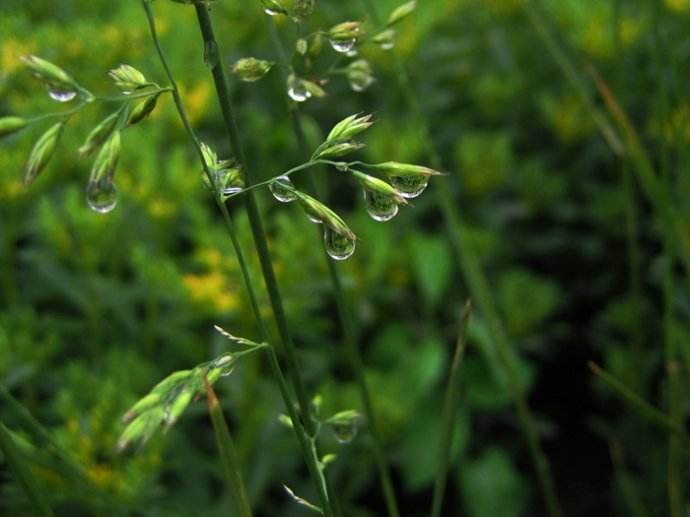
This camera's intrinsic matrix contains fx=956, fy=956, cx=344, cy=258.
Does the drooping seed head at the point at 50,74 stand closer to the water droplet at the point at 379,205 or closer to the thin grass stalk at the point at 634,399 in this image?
the water droplet at the point at 379,205

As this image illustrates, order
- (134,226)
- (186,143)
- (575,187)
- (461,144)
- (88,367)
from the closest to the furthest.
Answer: (88,367), (134,226), (186,143), (461,144), (575,187)

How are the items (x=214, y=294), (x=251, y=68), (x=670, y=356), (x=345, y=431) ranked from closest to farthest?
(x=251, y=68), (x=345, y=431), (x=670, y=356), (x=214, y=294)

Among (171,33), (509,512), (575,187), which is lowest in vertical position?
(509,512)

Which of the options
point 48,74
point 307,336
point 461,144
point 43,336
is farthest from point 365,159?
point 48,74

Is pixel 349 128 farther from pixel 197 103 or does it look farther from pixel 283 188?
pixel 197 103

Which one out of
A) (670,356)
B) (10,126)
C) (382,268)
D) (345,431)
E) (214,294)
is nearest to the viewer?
(10,126)

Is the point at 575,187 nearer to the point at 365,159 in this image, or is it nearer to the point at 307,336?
the point at 365,159

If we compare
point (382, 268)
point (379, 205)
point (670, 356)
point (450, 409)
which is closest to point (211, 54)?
point (379, 205)

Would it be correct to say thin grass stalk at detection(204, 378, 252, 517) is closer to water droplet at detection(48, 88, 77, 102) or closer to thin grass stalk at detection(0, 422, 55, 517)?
thin grass stalk at detection(0, 422, 55, 517)
